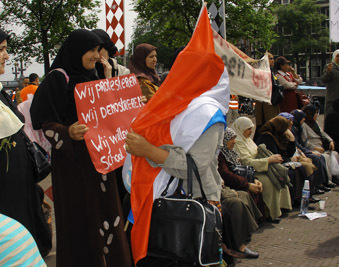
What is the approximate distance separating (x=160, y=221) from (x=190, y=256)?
0.24 meters

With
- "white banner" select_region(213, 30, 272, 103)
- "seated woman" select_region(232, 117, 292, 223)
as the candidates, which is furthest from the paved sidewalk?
"white banner" select_region(213, 30, 272, 103)

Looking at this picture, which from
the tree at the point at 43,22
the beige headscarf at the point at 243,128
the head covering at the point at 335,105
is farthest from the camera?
the tree at the point at 43,22

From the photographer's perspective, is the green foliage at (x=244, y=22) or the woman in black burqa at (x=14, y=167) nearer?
the woman in black burqa at (x=14, y=167)

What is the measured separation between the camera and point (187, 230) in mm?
2275

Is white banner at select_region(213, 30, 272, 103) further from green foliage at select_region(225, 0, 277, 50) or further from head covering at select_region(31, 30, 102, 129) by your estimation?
green foliage at select_region(225, 0, 277, 50)

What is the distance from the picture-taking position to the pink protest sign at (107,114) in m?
2.82

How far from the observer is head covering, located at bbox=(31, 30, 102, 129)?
2912mm

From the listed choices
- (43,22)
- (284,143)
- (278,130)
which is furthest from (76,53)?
(43,22)

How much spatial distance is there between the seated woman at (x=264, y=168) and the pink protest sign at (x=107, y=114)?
116 inches

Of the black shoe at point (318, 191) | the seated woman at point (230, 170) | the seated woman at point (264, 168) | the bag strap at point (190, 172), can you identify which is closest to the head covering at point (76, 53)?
the bag strap at point (190, 172)

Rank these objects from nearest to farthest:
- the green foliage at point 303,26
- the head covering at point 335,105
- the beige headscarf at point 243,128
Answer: the beige headscarf at point 243,128, the head covering at point 335,105, the green foliage at point 303,26

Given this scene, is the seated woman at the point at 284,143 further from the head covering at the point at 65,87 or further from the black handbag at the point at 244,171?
the head covering at the point at 65,87

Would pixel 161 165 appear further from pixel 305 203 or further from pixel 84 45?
pixel 305 203

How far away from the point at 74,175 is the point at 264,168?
11.1ft
